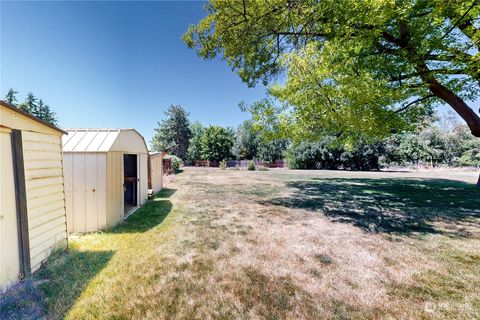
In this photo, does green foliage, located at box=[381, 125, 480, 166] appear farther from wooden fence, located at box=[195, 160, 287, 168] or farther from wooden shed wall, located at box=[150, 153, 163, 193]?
wooden shed wall, located at box=[150, 153, 163, 193]

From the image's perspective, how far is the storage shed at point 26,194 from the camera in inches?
96.9

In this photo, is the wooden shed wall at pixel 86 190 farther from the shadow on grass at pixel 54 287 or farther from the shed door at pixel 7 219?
the shed door at pixel 7 219

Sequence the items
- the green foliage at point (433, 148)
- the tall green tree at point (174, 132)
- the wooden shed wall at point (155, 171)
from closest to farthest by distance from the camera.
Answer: the wooden shed wall at point (155, 171), the green foliage at point (433, 148), the tall green tree at point (174, 132)

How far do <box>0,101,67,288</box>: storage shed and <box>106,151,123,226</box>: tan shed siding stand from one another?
1134 mm

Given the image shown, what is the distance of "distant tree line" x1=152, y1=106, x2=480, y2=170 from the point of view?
90.6 feet

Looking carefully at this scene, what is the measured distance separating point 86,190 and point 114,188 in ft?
1.83

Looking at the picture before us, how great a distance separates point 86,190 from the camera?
14.9ft

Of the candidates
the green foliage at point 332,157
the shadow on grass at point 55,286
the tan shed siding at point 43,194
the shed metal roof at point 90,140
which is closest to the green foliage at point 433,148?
the green foliage at point 332,157

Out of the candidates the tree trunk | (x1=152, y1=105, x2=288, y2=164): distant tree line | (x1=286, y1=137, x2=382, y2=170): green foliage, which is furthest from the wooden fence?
the tree trunk

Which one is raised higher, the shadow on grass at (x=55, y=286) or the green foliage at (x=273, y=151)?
the green foliage at (x=273, y=151)

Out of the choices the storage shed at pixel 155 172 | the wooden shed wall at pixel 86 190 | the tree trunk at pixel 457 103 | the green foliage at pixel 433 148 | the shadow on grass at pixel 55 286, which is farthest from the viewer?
the green foliage at pixel 433 148

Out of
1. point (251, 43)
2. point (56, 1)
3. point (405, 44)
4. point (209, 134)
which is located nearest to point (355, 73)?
point (405, 44)

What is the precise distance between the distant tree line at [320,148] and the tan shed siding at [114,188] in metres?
21.1

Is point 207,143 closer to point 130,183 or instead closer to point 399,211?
point 130,183
